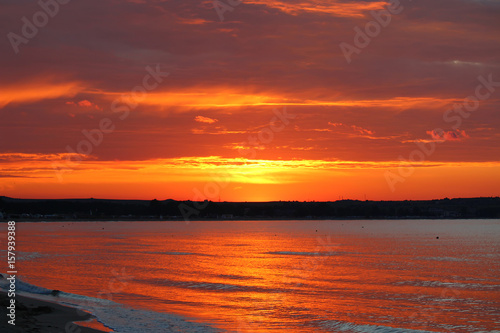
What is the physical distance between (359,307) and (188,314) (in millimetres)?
12167

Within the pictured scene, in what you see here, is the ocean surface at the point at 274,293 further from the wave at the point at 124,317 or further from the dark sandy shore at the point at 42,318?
the dark sandy shore at the point at 42,318

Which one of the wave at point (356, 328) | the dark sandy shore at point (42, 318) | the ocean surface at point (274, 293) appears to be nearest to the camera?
the dark sandy shore at point (42, 318)

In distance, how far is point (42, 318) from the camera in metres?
30.8

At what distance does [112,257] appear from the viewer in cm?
8325

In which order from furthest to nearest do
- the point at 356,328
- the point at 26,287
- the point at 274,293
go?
the point at 274,293, the point at 26,287, the point at 356,328

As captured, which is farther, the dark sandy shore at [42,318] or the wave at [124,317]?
the wave at [124,317]

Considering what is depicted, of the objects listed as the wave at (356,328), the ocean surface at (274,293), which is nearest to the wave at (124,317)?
the ocean surface at (274,293)

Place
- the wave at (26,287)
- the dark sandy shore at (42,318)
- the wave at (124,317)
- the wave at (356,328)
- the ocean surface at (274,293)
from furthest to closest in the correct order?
the wave at (26,287) < the ocean surface at (274,293) < the wave at (356,328) < the wave at (124,317) < the dark sandy shore at (42,318)

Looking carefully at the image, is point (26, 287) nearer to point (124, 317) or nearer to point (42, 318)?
point (124, 317)

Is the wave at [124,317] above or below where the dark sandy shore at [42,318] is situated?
below

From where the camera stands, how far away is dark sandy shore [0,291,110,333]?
2719 centimetres

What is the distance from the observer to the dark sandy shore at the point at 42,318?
27188 millimetres

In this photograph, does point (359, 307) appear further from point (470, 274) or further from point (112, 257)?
point (112, 257)

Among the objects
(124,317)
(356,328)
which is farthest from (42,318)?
(356,328)
